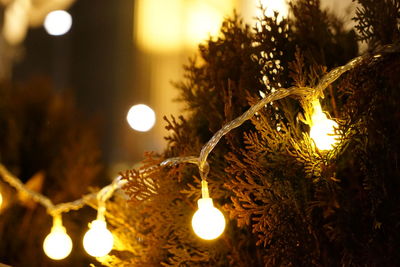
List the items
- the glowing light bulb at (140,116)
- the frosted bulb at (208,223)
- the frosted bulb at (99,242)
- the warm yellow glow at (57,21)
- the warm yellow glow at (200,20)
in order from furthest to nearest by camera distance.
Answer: the warm yellow glow at (57,21) < the warm yellow glow at (200,20) < the glowing light bulb at (140,116) < the frosted bulb at (99,242) < the frosted bulb at (208,223)

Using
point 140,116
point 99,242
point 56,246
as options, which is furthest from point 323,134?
point 140,116

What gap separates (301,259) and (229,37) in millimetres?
540

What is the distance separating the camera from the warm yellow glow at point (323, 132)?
944 mm

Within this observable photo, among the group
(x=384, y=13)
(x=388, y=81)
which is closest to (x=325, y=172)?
(x=388, y=81)

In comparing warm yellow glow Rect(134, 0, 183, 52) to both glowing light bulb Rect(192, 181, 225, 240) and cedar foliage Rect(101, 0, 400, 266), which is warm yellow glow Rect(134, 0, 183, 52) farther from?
glowing light bulb Rect(192, 181, 225, 240)

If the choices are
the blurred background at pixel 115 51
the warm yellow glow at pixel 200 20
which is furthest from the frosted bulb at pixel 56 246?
the warm yellow glow at pixel 200 20

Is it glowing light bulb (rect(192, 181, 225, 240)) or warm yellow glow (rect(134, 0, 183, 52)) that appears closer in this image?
glowing light bulb (rect(192, 181, 225, 240))

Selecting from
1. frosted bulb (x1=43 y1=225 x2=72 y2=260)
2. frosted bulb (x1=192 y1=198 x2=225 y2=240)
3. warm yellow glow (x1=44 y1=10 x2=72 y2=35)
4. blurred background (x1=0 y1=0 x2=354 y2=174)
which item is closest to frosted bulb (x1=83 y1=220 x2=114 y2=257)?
frosted bulb (x1=43 y1=225 x2=72 y2=260)

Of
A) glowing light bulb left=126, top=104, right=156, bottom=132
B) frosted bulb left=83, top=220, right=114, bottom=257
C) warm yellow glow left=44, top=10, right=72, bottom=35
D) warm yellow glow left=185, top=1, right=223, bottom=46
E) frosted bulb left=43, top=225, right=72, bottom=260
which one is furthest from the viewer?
warm yellow glow left=44, top=10, right=72, bottom=35

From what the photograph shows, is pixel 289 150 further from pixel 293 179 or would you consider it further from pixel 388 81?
pixel 388 81

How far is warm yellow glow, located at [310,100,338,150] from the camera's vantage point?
3.10ft

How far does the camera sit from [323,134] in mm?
944

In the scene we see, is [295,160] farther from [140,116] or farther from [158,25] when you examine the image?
[158,25]

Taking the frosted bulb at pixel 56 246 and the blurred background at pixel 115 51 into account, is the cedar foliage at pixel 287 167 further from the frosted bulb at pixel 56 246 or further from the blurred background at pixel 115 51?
the blurred background at pixel 115 51
